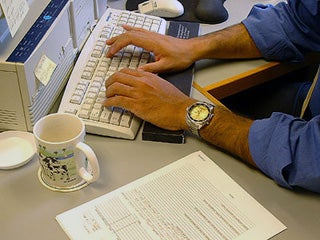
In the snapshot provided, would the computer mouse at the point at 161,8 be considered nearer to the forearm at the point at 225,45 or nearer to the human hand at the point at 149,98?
the forearm at the point at 225,45

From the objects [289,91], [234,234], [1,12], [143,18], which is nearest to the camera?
[234,234]

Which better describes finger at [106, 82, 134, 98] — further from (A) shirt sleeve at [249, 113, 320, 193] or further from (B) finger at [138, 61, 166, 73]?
(A) shirt sleeve at [249, 113, 320, 193]

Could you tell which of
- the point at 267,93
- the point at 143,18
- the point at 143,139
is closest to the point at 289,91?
the point at 267,93

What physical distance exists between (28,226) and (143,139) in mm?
301

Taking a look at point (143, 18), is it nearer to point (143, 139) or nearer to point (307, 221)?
point (143, 139)

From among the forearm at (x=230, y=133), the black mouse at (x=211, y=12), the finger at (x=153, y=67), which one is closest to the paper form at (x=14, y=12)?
the finger at (x=153, y=67)

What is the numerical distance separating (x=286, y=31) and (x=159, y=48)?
35 cm

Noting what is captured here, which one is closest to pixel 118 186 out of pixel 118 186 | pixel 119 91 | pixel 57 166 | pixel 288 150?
pixel 118 186

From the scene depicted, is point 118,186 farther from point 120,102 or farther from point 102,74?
point 102,74

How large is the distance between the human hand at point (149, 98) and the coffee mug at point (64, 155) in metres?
0.14

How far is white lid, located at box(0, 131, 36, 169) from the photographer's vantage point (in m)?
0.95

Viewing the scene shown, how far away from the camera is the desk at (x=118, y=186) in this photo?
2.77 ft

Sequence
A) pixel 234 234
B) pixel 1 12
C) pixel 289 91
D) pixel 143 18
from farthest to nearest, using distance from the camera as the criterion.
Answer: pixel 289 91
pixel 143 18
pixel 1 12
pixel 234 234

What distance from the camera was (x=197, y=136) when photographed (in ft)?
3.43
